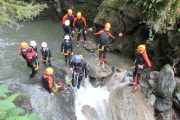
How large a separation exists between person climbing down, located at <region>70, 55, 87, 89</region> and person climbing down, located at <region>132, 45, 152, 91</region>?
6.74 ft

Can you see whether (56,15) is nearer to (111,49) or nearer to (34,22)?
(34,22)

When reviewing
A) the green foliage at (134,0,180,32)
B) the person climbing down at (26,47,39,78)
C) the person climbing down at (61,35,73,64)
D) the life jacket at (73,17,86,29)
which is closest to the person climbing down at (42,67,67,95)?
Result: the person climbing down at (26,47,39,78)

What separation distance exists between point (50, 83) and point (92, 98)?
2.36m

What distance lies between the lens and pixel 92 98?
12391 millimetres

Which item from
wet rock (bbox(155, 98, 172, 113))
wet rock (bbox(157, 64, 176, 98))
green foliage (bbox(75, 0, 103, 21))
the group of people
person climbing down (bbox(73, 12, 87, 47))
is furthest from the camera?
green foliage (bbox(75, 0, 103, 21))

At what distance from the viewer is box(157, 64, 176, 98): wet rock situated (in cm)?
1223

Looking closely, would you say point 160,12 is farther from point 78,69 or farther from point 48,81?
point 48,81

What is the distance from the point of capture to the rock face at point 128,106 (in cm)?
1166

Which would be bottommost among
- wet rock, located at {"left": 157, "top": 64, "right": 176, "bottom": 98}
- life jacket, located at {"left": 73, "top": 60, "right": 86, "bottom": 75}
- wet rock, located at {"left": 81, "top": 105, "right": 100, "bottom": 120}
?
wet rock, located at {"left": 81, "top": 105, "right": 100, "bottom": 120}

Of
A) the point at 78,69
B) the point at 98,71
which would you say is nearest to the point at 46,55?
the point at 78,69

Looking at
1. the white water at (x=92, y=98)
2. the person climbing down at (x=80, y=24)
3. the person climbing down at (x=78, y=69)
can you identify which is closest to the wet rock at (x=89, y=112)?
the white water at (x=92, y=98)

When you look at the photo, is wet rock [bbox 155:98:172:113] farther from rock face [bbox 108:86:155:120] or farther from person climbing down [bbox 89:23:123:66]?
person climbing down [bbox 89:23:123:66]

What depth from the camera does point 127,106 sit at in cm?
1189

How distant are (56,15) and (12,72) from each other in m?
6.60
